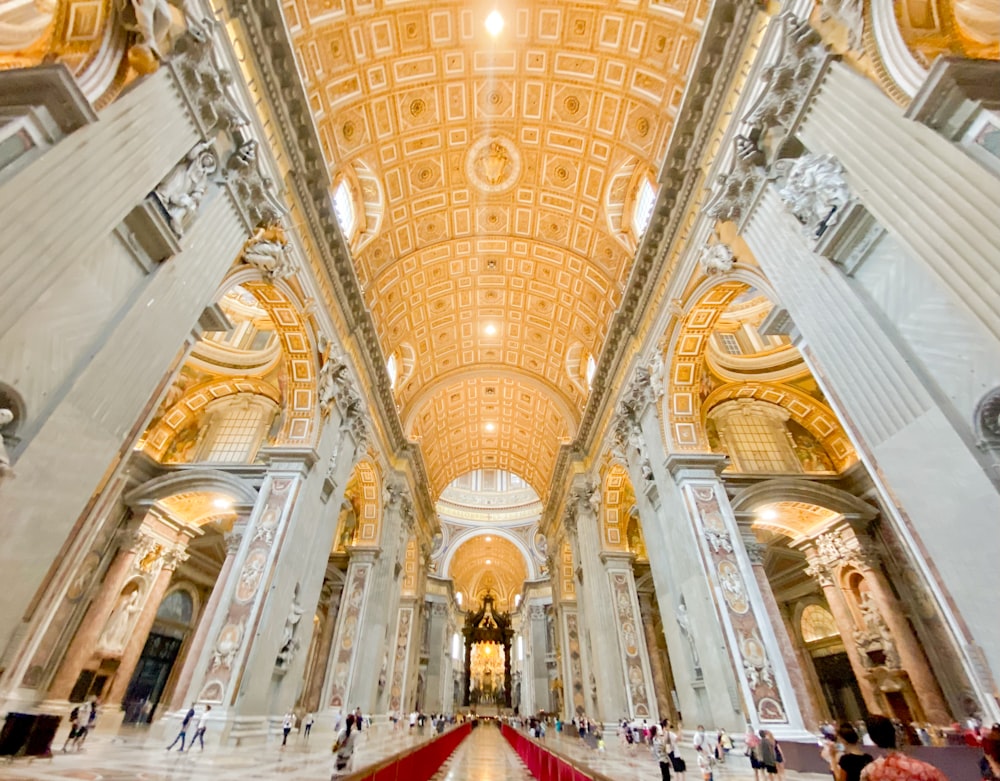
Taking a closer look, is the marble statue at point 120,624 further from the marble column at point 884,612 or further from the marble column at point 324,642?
the marble column at point 884,612

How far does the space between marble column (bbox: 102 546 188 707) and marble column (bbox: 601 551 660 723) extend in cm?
1424

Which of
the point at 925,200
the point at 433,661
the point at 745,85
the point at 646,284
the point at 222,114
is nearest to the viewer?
the point at 925,200

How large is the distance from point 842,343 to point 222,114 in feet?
29.2

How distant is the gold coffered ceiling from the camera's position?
1034 cm

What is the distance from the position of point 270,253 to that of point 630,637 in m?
15.3

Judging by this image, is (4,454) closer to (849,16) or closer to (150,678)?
(849,16)

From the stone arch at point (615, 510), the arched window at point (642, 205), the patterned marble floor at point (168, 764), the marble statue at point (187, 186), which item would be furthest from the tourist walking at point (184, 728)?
the arched window at point (642, 205)

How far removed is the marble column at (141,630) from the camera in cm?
1317

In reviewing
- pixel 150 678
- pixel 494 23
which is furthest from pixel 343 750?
pixel 150 678

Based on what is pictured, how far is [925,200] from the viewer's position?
4.49 metres

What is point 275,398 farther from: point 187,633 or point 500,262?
point 187,633

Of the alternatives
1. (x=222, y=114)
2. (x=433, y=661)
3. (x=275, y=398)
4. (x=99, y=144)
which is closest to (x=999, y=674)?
(x=99, y=144)

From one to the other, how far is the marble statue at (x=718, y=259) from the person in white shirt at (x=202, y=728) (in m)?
12.1

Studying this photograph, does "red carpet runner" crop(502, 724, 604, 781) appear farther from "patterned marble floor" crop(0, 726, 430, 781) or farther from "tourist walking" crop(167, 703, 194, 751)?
"tourist walking" crop(167, 703, 194, 751)
